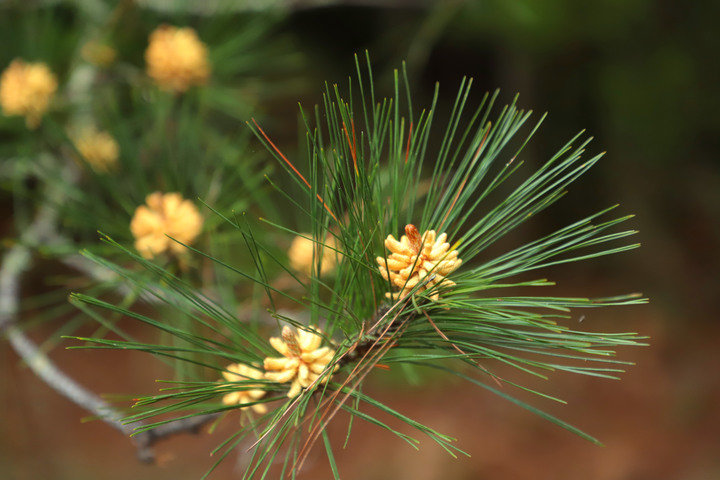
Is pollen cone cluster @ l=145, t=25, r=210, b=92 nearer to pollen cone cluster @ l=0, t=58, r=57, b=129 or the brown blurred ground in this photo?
pollen cone cluster @ l=0, t=58, r=57, b=129

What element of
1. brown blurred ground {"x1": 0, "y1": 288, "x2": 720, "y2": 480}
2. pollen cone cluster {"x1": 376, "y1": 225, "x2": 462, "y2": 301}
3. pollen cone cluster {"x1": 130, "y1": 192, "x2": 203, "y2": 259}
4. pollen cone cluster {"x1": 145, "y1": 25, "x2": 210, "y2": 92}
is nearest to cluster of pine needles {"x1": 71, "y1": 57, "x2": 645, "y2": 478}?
pollen cone cluster {"x1": 376, "y1": 225, "x2": 462, "y2": 301}

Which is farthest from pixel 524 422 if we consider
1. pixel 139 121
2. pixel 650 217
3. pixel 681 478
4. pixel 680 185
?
pixel 139 121

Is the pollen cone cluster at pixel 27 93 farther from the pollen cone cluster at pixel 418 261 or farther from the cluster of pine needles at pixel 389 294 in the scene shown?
the pollen cone cluster at pixel 418 261

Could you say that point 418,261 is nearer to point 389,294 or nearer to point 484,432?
point 389,294

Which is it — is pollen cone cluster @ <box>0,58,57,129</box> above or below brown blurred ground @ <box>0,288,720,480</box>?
above

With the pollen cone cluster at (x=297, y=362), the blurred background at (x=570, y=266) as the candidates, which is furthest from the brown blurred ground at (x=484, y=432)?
the pollen cone cluster at (x=297, y=362)

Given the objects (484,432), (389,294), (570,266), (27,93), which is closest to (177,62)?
(27,93)
